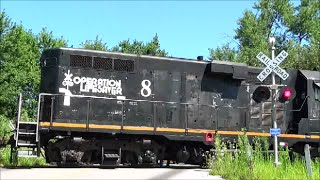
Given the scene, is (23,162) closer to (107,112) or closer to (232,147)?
(107,112)

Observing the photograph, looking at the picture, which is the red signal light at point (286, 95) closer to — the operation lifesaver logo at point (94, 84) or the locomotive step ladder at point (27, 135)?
the operation lifesaver logo at point (94, 84)

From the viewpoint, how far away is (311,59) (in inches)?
1133

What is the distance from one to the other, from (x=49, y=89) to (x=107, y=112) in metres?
1.87

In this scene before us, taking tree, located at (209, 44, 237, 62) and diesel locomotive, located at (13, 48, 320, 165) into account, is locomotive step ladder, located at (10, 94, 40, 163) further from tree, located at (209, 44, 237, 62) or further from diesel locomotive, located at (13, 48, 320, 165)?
tree, located at (209, 44, 237, 62)

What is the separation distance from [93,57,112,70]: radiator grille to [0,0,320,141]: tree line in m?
21.1

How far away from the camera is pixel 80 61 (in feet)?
42.3

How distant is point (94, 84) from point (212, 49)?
95.6 feet

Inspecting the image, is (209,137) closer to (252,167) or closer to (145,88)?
(145,88)

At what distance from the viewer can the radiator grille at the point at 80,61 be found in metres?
12.8

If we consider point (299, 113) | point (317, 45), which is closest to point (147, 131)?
point (299, 113)

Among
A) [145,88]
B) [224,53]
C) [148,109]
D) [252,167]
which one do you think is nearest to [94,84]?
[145,88]

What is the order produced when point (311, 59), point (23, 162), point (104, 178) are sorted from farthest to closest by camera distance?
1. point (311, 59)
2. point (23, 162)
3. point (104, 178)

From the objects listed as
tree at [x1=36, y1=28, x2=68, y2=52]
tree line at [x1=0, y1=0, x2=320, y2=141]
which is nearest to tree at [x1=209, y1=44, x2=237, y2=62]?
tree line at [x1=0, y1=0, x2=320, y2=141]

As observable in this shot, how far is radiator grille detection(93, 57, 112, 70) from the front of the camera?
42.9 feet
